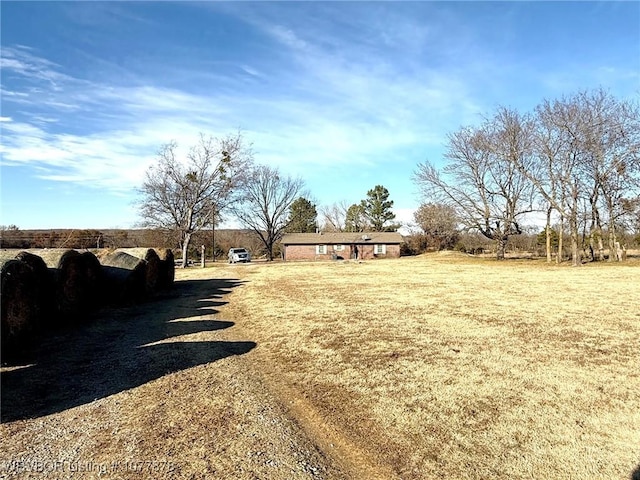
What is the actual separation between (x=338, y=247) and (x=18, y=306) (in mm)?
38486

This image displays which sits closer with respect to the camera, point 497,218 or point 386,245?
point 497,218

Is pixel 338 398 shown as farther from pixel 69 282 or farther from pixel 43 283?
pixel 69 282

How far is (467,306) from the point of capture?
9633 millimetres

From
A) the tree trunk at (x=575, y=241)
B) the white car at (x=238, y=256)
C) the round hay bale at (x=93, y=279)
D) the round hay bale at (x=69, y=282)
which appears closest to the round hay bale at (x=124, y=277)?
the round hay bale at (x=93, y=279)

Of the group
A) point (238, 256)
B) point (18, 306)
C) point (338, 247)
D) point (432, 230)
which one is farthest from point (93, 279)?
point (432, 230)

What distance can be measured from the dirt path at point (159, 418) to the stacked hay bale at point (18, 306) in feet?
1.17

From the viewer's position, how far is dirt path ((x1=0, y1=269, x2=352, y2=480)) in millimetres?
2945

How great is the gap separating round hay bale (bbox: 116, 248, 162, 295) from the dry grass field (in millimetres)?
3767

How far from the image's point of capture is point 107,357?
5.80 m

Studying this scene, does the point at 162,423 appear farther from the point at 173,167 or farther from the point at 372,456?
the point at 173,167

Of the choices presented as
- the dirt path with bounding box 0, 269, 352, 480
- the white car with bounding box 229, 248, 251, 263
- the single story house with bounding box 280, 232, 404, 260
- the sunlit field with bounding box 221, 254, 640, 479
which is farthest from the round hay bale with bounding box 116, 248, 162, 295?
the single story house with bounding box 280, 232, 404, 260

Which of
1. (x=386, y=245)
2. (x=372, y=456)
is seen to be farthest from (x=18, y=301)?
(x=386, y=245)

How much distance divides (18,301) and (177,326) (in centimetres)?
268

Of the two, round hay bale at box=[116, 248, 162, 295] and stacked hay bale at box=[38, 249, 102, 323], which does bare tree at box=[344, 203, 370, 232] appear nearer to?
round hay bale at box=[116, 248, 162, 295]
